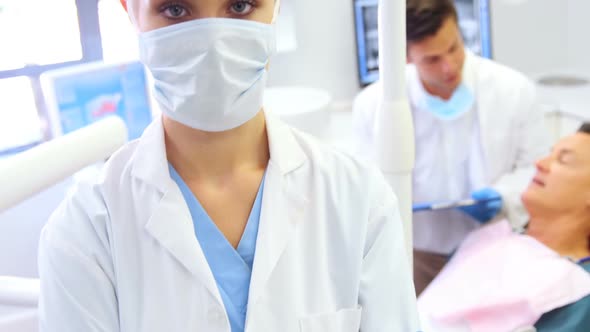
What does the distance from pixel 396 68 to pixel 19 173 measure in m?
0.57

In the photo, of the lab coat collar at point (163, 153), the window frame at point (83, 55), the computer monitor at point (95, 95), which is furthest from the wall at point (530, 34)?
the lab coat collar at point (163, 153)

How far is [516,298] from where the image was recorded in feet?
4.46

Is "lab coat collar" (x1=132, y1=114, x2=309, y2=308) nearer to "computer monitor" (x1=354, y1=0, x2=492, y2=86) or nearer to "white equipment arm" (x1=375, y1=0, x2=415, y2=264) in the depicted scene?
"white equipment arm" (x1=375, y1=0, x2=415, y2=264)

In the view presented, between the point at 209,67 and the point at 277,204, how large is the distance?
0.22 m

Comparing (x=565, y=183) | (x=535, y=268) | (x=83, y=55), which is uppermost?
(x=83, y=55)

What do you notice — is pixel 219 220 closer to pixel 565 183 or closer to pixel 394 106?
pixel 394 106

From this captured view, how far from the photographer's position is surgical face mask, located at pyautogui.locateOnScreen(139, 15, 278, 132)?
2.48ft

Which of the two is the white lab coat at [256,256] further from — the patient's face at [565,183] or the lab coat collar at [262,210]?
the patient's face at [565,183]

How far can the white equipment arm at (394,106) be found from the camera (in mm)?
923

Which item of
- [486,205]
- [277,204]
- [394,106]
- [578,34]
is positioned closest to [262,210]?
[277,204]

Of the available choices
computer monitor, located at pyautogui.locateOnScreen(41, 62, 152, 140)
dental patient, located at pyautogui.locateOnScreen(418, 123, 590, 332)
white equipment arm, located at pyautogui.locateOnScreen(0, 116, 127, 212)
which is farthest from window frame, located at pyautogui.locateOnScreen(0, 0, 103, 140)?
dental patient, located at pyautogui.locateOnScreen(418, 123, 590, 332)

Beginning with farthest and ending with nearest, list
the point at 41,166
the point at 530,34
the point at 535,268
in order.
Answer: the point at 530,34 → the point at 535,268 → the point at 41,166

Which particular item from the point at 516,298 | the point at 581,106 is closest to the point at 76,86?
the point at 516,298

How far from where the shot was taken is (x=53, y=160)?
984 millimetres
